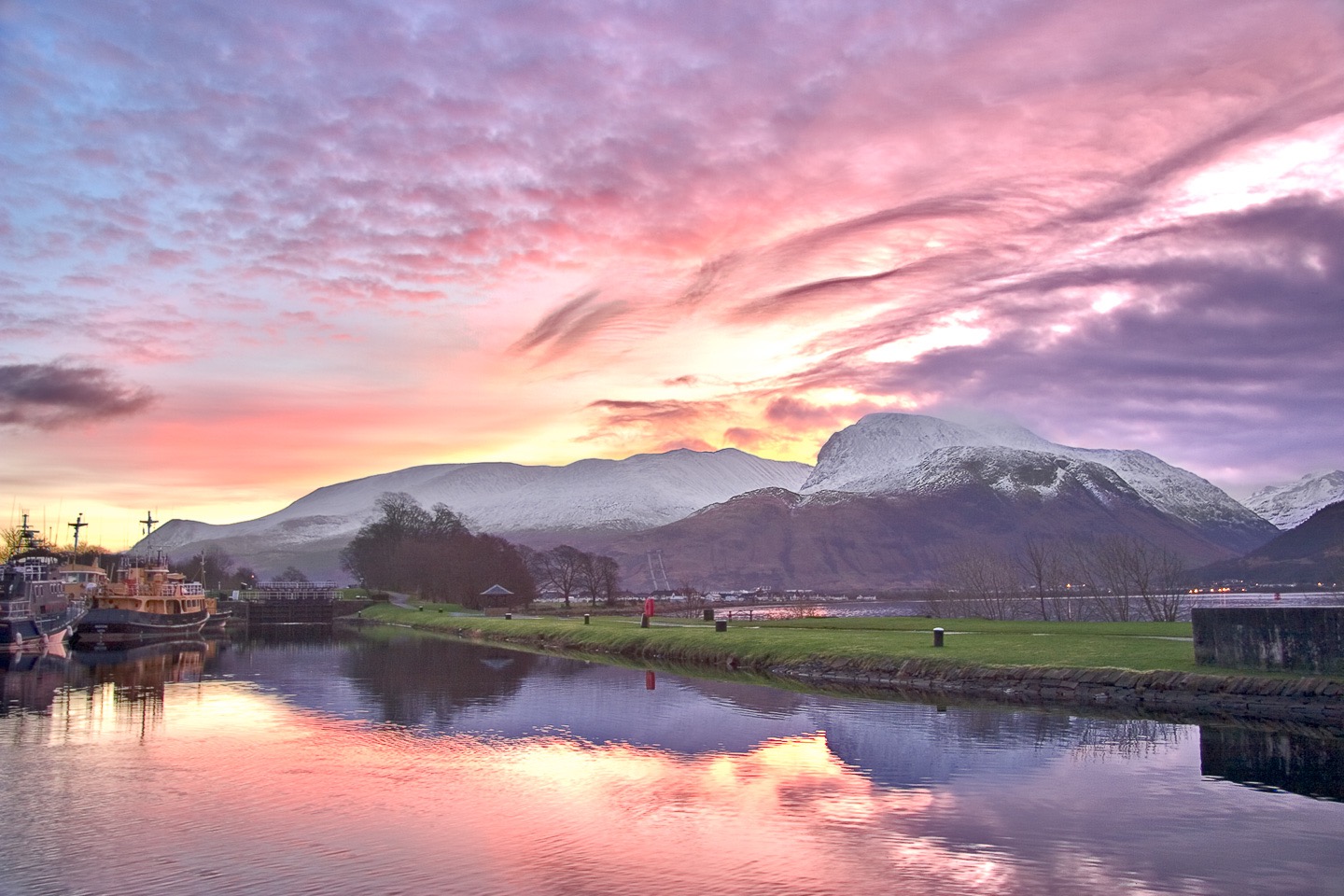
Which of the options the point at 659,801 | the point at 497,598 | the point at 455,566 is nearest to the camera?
the point at 659,801

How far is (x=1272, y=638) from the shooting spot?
36.1m

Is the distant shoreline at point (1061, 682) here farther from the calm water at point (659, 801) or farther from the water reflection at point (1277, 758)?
the calm water at point (659, 801)

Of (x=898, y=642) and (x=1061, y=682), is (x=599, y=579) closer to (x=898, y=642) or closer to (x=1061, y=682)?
(x=898, y=642)

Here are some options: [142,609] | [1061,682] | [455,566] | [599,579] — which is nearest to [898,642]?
[1061,682]

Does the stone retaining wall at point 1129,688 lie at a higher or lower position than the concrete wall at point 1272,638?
lower

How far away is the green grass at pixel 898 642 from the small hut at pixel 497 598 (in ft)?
171

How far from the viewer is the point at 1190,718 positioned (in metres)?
34.4

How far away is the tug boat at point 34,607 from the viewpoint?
78375mm

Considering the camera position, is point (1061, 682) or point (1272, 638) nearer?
point (1272, 638)

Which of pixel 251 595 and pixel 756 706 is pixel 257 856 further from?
pixel 251 595

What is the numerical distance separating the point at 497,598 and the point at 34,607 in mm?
60074

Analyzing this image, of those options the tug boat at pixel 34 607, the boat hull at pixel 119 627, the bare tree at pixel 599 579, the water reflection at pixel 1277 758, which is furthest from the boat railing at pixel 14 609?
the water reflection at pixel 1277 758

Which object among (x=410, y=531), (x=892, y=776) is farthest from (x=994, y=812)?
(x=410, y=531)

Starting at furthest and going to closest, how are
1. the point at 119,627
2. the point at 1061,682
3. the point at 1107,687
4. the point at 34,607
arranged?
the point at 34,607 < the point at 119,627 < the point at 1061,682 < the point at 1107,687
